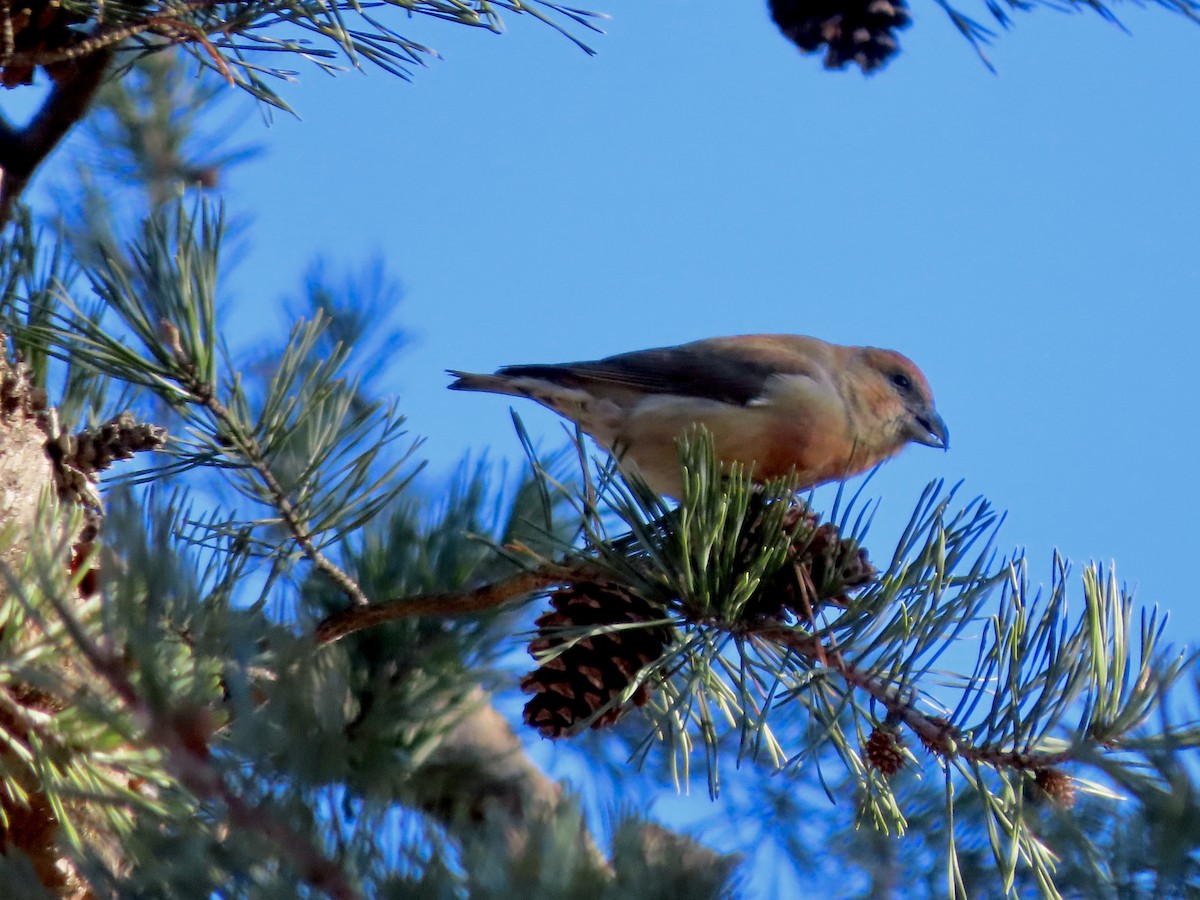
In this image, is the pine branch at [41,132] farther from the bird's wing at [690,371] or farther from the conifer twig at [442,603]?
the bird's wing at [690,371]

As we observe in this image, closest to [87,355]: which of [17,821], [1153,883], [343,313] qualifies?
[17,821]

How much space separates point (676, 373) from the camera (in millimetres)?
3197

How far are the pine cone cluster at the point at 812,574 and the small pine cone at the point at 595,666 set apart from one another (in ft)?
0.48

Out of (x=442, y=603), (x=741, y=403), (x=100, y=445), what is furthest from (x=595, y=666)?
(x=741, y=403)

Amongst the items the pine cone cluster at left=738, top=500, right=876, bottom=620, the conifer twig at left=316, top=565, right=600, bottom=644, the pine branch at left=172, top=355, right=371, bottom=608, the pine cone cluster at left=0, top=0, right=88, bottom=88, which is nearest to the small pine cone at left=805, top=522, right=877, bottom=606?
the pine cone cluster at left=738, top=500, right=876, bottom=620

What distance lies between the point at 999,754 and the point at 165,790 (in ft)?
3.01

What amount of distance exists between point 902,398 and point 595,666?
79.8 inches

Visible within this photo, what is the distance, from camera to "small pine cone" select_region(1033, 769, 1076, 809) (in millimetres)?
1474

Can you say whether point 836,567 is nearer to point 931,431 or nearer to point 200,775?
point 200,775

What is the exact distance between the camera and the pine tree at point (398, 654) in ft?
2.85

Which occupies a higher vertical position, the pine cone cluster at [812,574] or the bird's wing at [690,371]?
the bird's wing at [690,371]

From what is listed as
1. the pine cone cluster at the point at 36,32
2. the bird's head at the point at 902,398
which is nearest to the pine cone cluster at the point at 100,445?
the pine cone cluster at the point at 36,32

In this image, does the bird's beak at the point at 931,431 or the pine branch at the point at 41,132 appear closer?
the pine branch at the point at 41,132

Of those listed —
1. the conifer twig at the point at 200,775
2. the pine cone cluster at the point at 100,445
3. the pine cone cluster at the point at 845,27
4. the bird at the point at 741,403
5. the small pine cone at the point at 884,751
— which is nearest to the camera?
the conifer twig at the point at 200,775
